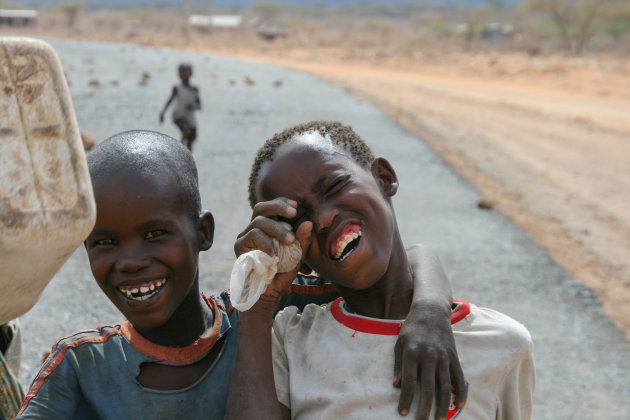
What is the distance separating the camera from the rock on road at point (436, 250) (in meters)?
3.96

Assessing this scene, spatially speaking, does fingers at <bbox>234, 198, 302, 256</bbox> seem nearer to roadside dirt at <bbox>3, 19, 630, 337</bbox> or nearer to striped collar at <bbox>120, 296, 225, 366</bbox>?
striped collar at <bbox>120, 296, 225, 366</bbox>

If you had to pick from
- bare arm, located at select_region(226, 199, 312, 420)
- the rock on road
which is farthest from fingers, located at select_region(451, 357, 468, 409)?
the rock on road

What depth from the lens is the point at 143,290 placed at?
1616mm

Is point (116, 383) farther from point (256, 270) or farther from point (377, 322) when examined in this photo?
point (377, 322)

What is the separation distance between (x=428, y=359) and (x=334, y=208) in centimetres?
41

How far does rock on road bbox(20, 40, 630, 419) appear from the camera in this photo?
3965mm

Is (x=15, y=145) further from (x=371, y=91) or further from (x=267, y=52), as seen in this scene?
(x=267, y=52)

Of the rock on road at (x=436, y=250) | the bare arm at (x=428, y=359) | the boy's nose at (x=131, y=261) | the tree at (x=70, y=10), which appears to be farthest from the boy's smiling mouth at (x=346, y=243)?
the tree at (x=70, y=10)

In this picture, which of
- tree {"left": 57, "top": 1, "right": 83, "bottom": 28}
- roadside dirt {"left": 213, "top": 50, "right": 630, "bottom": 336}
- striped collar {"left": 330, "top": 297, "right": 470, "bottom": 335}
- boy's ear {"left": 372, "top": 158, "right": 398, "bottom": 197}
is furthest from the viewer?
tree {"left": 57, "top": 1, "right": 83, "bottom": 28}

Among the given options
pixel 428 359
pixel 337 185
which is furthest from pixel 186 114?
pixel 428 359

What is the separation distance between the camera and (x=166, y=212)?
1.66 metres

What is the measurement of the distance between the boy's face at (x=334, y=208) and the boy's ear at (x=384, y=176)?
0.37 feet

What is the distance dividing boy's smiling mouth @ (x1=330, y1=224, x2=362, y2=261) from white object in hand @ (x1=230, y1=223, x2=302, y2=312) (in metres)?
0.10

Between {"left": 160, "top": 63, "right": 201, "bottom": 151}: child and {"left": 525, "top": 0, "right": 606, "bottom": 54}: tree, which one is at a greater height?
{"left": 160, "top": 63, "right": 201, "bottom": 151}: child
